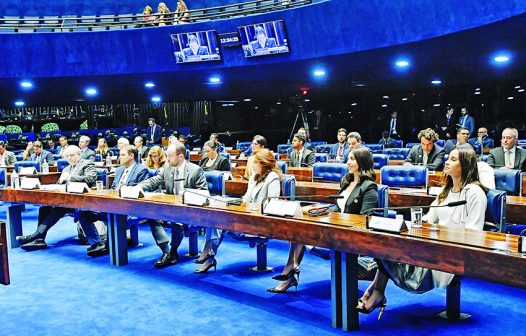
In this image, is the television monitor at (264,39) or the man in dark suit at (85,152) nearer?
the man in dark suit at (85,152)

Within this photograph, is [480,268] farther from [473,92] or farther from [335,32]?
[473,92]

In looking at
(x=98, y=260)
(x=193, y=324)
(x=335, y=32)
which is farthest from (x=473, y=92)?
(x=193, y=324)

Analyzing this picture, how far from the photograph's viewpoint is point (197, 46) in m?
12.7

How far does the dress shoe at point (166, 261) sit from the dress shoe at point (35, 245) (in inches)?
65.8

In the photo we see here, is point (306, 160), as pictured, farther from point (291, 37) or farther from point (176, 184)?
point (291, 37)

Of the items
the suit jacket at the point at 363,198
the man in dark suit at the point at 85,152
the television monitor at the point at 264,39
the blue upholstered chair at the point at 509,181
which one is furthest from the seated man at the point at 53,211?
the television monitor at the point at 264,39

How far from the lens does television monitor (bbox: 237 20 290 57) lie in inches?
447

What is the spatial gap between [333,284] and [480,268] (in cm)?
112

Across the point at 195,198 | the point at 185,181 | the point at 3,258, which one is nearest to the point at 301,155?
the point at 185,181

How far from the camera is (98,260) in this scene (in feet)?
18.2

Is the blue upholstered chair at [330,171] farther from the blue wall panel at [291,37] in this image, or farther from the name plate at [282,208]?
the blue wall panel at [291,37]

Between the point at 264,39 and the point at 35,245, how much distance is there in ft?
23.1

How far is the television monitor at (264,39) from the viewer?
11.4 m

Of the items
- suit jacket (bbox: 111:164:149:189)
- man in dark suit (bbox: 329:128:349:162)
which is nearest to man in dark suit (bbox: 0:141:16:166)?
suit jacket (bbox: 111:164:149:189)
